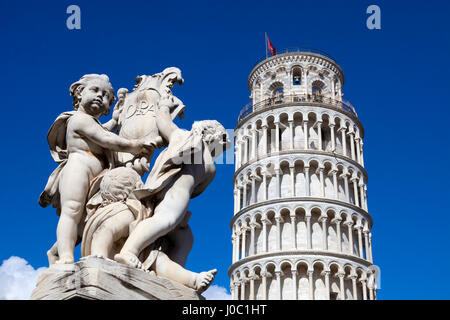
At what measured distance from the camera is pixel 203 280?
3660 millimetres

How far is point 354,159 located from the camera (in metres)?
→ 40.2

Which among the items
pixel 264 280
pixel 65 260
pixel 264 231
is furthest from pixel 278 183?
pixel 65 260

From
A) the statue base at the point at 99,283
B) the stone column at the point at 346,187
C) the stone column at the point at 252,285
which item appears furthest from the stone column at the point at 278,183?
the statue base at the point at 99,283

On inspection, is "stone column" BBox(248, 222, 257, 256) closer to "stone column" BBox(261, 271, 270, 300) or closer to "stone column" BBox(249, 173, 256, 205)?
"stone column" BBox(249, 173, 256, 205)

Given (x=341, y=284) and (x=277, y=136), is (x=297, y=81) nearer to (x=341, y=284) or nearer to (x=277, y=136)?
(x=277, y=136)

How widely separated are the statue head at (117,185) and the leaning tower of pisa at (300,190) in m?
31.2

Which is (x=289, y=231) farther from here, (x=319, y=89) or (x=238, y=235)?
(x=319, y=89)

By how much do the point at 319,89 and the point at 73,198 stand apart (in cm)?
4051

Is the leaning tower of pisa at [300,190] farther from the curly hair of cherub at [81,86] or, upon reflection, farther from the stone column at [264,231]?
the curly hair of cherub at [81,86]

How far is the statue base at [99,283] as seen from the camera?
317 centimetres

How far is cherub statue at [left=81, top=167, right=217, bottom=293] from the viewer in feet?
12.0

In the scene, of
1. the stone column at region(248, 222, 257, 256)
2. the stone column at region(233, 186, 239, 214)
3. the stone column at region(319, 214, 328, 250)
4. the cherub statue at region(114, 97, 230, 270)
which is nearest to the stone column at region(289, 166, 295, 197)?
the stone column at region(319, 214, 328, 250)

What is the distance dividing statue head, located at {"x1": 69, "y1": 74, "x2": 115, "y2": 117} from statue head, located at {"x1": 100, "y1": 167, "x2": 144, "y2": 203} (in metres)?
0.56

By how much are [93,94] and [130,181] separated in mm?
763
